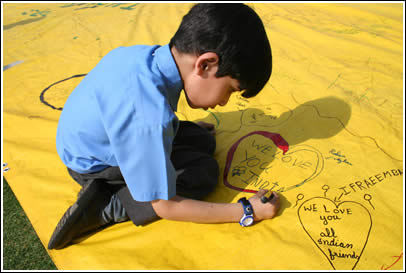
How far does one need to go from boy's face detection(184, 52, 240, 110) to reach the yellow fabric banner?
44 cm

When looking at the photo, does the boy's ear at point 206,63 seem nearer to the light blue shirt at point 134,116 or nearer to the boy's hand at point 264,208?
the light blue shirt at point 134,116

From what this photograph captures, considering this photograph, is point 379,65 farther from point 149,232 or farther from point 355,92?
point 149,232

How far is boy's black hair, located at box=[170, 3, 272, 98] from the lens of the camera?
841 mm

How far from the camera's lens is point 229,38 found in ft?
2.74

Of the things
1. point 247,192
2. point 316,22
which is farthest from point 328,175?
point 316,22

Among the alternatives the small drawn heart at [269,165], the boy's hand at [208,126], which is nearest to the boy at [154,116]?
the small drawn heart at [269,165]

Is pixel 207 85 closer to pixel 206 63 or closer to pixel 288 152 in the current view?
pixel 206 63

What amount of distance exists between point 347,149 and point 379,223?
38 centimetres

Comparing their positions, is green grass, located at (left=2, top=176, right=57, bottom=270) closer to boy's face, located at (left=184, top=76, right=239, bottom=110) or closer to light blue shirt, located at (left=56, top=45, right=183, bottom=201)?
light blue shirt, located at (left=56, top=45, right=183, bottom=201)

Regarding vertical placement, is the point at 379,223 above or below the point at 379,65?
below

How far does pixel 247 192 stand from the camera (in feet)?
3.91

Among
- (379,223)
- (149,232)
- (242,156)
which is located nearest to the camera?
(379,223)

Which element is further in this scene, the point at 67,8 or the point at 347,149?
the point at 67,8

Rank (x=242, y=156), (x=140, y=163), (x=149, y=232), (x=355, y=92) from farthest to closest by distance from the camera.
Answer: (x=355, y=92) → (x=242, y=156) → (x=149, y=232) → (x=140, y=163)
